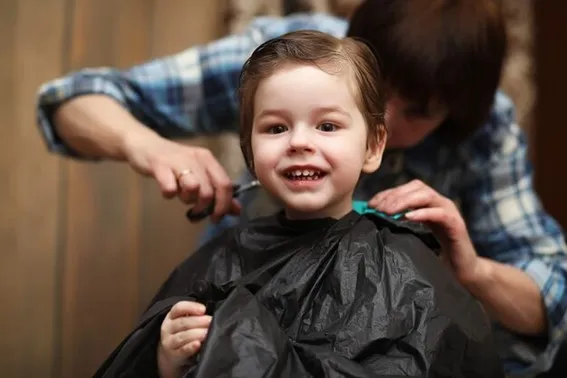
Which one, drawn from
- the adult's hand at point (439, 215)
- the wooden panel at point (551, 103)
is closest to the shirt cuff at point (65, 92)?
the adult's hand at point (439, 215)

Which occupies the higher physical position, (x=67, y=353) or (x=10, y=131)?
(x=10, y=131)

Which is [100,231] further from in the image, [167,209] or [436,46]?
[436,46]

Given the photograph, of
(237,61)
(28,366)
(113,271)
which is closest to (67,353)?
(28,366)

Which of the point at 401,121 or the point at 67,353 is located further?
the point at 67,353

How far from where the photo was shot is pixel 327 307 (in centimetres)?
Answer: 83

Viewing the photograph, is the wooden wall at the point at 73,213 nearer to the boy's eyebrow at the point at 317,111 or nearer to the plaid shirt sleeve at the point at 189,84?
the plaid shirt sleeve at the point at 189,84

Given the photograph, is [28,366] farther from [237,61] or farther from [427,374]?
[427,374]

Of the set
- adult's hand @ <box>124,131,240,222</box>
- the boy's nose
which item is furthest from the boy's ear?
adult's hand @ <box>124,131,240,222</box>

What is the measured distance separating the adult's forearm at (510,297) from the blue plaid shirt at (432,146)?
7 centimetres

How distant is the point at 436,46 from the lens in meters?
1.12

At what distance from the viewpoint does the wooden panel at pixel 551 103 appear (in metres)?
2.03

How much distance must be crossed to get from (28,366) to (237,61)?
→ 2.89ft

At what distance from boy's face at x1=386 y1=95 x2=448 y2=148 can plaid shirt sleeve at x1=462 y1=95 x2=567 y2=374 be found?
0.65 feet

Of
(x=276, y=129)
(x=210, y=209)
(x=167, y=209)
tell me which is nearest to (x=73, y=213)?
(x=167, y=209)
